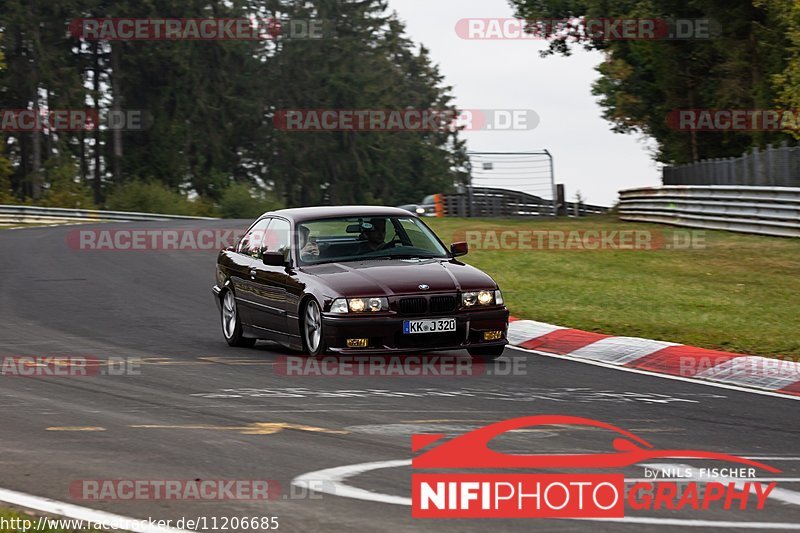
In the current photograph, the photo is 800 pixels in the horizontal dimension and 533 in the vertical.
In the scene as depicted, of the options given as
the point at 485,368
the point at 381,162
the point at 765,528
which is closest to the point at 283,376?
the point at 485,368

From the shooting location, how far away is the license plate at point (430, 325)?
11.1 meters

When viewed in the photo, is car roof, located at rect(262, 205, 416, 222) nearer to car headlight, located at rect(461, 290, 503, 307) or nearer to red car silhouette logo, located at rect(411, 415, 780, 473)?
car headlight, located at rect(461, 290, 503, 307)

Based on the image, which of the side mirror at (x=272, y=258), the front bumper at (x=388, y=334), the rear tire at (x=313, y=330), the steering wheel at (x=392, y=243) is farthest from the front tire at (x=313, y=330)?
the steering wheel at (x=392, y=243)

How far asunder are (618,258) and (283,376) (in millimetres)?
13449

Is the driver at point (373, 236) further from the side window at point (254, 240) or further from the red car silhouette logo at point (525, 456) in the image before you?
the red car silhouette logo at point (525, 456)

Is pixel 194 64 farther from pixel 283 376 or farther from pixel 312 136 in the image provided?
pixel 283 376

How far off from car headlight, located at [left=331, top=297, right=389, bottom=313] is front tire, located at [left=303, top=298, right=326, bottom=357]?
299 mm

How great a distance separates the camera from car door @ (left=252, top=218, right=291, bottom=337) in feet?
40.1

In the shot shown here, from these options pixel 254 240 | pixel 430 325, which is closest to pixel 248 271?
pixel 254 240

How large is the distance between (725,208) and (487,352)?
59.5ft

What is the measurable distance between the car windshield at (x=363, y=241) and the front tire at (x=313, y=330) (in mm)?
685

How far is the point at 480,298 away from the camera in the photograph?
37.6 ft

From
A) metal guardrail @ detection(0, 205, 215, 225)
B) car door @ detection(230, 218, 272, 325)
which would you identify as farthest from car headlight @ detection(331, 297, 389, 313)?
metal guardrail @ detection(0, 205, 215, 225)

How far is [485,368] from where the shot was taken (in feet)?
36.8
